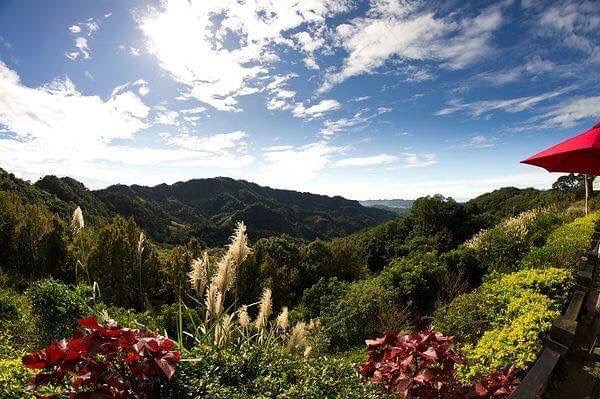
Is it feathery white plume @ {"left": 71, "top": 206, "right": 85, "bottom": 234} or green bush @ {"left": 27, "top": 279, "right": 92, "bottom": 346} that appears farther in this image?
feathery white plume @ {"left": 71, "top": 206, "right": 85, "bottom": 234}

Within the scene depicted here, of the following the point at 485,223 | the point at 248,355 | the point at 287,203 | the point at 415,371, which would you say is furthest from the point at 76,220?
the point at 287,203

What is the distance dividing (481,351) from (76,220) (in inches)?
254

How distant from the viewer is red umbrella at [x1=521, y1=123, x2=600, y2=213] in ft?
8.96

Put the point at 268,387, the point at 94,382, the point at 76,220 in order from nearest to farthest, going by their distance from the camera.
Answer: the point at 94,382 < the point at 268,387 < the point at 76,220

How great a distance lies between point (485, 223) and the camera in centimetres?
3278

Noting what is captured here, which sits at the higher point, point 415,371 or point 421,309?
point 415,371

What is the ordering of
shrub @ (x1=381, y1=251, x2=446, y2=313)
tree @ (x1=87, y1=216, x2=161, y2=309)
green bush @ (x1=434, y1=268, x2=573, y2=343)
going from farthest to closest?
tree @ (x1=87, y1=216, x2=161, y2=309) < shrub @ (x1=381, y1=251, x2=446, y2=313) < green bush @ (x1=434, y1=268, x2=573, y2=343)

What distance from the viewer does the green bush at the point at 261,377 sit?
2.63 metres

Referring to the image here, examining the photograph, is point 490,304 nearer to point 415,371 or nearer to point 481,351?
point 481,351

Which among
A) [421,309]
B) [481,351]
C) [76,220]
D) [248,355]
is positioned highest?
[76,220]

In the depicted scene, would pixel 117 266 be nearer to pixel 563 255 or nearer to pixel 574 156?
pixel 563 255

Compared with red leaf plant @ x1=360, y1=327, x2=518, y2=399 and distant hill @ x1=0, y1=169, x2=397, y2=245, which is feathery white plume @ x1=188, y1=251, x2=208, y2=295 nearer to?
red leaf plant @ x1=360, y1=327, x2=518, y2=399

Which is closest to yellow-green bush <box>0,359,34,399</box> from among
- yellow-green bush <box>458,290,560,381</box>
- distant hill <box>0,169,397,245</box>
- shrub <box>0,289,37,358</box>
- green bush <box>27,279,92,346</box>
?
shrub <box>0,289,37,358</box>

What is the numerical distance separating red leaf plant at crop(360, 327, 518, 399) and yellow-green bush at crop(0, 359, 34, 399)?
95.8 inches
